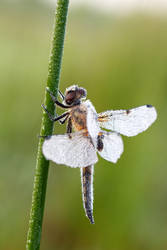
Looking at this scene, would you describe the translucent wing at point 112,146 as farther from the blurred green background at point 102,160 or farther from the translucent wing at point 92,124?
the blurred green background at point 102,160

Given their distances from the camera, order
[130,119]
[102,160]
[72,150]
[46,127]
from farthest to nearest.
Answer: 1. [102,160]
2. [130,119]
3. [72,150]
4. [46,127]

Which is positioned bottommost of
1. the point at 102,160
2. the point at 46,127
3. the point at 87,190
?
the point at 87,190

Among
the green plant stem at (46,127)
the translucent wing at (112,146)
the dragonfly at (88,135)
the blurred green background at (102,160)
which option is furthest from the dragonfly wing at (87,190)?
the blurred green background at (102,160)

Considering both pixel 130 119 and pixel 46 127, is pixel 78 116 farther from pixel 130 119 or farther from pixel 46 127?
pixel 46 127

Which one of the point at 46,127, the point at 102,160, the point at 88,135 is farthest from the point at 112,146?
the point at 102,160

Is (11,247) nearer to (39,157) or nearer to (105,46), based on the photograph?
(39,157)

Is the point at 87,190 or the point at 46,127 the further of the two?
the point at 87,190

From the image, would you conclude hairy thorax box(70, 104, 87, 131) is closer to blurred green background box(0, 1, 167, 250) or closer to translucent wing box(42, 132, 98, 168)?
translucent wing box(42, 132, 98, 168)
